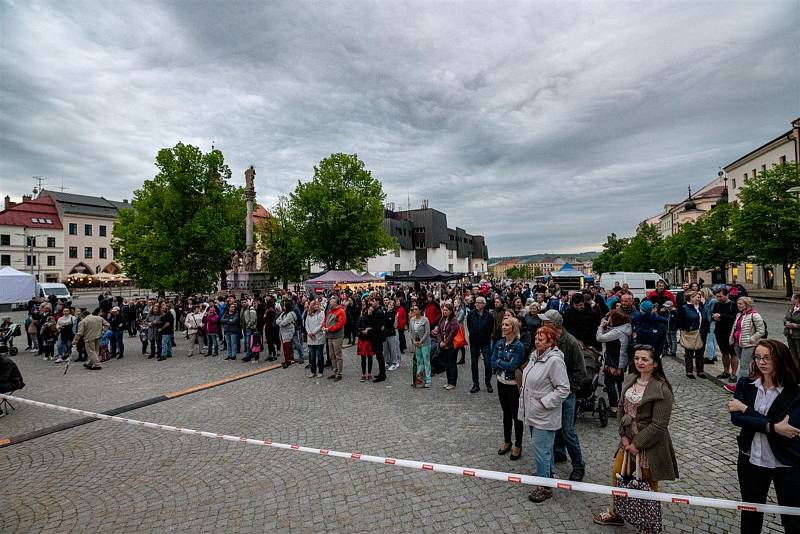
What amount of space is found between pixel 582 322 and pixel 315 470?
480cm

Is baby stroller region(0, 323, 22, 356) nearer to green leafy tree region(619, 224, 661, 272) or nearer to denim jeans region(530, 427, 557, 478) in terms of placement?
denim jeans region(530, 427, 557, 478)

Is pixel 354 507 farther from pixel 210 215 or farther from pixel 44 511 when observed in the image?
pixel 210 215

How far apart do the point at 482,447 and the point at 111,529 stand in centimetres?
426

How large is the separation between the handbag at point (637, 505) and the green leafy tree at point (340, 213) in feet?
98.1

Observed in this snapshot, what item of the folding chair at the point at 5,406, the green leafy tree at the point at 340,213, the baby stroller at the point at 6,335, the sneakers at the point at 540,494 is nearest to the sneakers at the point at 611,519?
the sneakers at the point at 540,494

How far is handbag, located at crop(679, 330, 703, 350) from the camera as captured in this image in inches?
330

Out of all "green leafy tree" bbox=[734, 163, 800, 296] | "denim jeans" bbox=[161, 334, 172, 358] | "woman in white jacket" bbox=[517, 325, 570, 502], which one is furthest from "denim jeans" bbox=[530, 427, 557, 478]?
"green leafy tree" bbox=[734, 163, 800, 296]

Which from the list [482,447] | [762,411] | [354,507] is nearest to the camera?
[762,411]

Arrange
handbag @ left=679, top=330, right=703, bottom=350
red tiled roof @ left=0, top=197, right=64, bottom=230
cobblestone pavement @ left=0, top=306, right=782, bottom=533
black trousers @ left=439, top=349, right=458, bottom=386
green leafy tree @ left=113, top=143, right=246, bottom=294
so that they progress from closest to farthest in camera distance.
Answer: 1. cobblestone pavement @ left=0, top=306, right=782, bottom=533
2. black trousers @ left=439, top=349, right=458, bottom=386
3. handbag @ left=679, top=330, right=703, bottom=350
4. green leafy tree @ left=113, top=143, right=246, bottom=294
5. red tiled roof @ left=0, top=197, right=64, bottom=230

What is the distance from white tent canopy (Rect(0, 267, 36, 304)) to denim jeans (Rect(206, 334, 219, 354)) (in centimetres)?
1133

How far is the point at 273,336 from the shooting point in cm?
1160

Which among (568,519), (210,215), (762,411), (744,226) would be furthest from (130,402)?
(744,226)

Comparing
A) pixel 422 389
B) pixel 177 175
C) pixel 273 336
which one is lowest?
pixel 422 389

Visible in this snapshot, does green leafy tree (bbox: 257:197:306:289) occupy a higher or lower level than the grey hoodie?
higher
